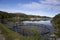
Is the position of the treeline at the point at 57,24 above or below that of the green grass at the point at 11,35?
above

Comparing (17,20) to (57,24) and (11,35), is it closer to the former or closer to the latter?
(11,35)

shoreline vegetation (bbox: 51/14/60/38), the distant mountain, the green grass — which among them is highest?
the distant mountain

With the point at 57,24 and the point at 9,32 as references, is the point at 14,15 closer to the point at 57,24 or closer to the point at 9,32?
the point at 9,32

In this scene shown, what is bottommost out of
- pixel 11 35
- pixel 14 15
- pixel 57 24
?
pixel 11 35

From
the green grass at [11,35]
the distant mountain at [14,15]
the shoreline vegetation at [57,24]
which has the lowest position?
the green grass at [11,35]

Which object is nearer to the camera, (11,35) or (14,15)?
(11,35)

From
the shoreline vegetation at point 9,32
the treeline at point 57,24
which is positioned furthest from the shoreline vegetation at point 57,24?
the shoreline vegetation at point 9,32

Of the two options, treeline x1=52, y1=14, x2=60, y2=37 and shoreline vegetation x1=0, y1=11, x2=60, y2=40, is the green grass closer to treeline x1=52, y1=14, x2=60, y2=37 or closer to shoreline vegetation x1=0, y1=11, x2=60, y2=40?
shoreline vegetation x1=0, y1=11, x2=60, y2=40

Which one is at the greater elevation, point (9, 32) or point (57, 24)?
point (57, 24)

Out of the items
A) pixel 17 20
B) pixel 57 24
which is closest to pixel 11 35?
pixel 17 20

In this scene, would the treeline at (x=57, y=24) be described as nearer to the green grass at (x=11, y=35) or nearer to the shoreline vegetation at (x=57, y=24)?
the shoreline vegetation at (x=57, y=24)

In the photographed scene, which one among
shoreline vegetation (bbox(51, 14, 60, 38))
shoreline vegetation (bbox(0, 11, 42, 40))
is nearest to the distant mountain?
shoreline vegetation (bbox(0, 11, 42, 40))

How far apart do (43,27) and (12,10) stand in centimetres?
57

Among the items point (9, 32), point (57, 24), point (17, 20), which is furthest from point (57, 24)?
point (9, 32)
